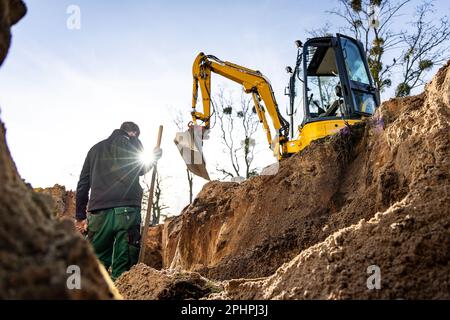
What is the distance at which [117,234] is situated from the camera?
4.44m

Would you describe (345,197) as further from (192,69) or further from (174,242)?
(192,69)

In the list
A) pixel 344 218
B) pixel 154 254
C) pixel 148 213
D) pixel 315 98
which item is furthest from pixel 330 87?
pixel 154 254

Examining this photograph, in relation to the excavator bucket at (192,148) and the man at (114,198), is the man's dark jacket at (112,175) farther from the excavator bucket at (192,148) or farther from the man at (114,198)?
the excavator bucket at (192,148)

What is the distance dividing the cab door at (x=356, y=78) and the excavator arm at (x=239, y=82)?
78.3 inches

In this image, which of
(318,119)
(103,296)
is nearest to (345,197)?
(318,119)

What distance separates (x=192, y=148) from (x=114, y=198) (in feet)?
13.6

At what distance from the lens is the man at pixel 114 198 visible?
14.5ft

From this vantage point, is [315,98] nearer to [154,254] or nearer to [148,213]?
[148,213]

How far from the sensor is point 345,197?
559 centimetres

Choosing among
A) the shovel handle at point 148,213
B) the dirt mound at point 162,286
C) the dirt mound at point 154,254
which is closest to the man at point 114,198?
the shovel handle at point 148,213

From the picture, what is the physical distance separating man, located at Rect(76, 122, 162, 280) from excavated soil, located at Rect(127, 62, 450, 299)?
1499 mm
